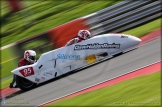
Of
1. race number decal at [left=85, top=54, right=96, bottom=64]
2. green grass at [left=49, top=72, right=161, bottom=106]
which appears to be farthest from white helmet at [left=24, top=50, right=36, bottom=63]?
green grass at [left=49, top=72, right=161, bottom=106]

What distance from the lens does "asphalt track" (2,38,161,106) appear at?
30.3ft

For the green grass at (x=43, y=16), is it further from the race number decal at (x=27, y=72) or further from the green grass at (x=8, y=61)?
the race number decal at (x=27, y=72)

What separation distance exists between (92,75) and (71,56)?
128 centimetres

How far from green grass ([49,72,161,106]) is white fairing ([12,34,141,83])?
2508 millimetres

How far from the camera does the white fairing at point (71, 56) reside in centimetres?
1079

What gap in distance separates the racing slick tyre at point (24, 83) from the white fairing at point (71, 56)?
0.41 ft

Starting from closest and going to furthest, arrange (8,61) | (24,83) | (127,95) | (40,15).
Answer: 1. (127,95)
2. (24,83)
3. (8,61)
4. (40,15)

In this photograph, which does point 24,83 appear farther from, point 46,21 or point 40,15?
point 40,15

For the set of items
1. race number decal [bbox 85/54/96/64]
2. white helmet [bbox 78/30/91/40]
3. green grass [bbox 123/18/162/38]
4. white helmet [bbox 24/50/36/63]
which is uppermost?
green grass [bbox 123/18/162/38]

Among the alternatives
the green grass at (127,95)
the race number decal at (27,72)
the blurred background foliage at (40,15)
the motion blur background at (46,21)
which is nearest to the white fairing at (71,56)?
the race number decal at (27,72)

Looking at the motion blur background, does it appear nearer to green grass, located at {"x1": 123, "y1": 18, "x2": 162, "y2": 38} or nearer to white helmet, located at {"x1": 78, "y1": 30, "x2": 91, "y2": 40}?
green grass, located at {"x1": 123, "y1": 18, "x2": 162, "y2": 38}

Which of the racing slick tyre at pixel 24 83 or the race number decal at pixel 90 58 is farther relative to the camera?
the racing slick tyre at pixel 24 83

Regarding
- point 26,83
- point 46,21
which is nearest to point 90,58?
point 26,83

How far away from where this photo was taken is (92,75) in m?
9.77
